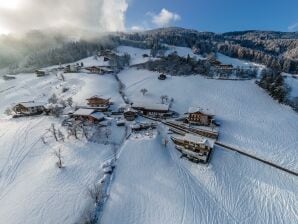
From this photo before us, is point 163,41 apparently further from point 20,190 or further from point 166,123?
point 20,190

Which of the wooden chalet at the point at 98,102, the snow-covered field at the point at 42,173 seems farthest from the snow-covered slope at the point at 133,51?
the snow-covered field at the point at 42,173

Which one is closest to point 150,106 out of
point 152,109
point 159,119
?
point 152,109

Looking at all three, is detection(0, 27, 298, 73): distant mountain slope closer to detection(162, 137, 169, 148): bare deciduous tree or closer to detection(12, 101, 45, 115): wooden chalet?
detection(12, 101, 45, 115): wooden chalet

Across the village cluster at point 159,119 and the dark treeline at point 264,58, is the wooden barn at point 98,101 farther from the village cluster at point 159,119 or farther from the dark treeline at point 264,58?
the dark treeline at point 264,58

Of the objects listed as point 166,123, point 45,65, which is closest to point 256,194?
point 166,123

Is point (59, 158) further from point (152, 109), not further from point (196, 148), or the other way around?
point (152, 109)

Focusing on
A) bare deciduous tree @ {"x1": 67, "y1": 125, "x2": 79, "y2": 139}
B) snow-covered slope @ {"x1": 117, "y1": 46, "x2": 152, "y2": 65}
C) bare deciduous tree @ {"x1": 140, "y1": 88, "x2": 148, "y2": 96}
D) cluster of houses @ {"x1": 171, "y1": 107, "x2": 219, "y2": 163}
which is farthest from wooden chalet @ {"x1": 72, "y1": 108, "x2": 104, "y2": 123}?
snow-covered slope @ {"x1": 117, "y1": 46, "x2": 152, "y2": 65}
